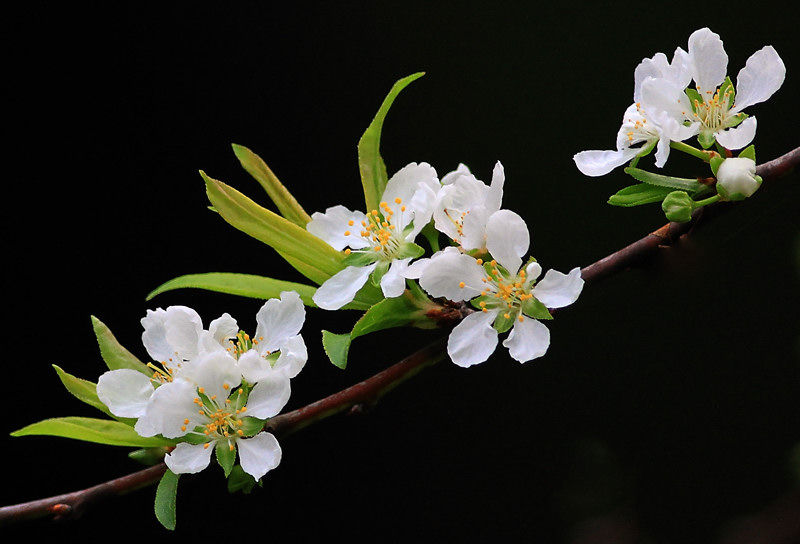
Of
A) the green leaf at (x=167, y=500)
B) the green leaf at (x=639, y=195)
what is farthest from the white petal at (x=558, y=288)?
the green leaf at (x=167, y=500)

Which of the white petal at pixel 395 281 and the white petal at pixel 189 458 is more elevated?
the white petal at pixel 395 281

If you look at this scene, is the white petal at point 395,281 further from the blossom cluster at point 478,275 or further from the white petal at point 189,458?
the white petal at point 189,458

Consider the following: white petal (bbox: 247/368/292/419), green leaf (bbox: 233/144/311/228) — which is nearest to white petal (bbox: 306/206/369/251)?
green leaf (bbox: 233/144/311/228)

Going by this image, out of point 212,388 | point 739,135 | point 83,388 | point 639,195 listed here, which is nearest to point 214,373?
point 212,388

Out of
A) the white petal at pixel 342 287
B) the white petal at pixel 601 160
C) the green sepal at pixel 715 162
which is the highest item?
the white petal at pixel 342 287

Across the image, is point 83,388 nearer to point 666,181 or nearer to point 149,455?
point 149,455

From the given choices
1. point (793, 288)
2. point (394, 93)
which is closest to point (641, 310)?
point (793, 288)

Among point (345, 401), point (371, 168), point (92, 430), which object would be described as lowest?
point (345, 401)
